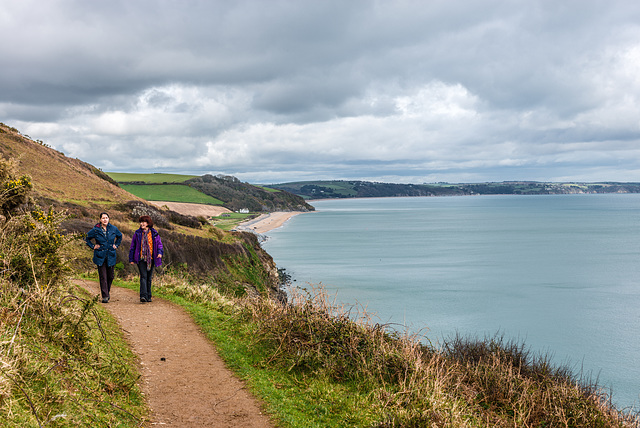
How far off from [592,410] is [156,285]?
11.8m

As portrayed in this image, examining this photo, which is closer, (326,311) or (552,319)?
(326,311)

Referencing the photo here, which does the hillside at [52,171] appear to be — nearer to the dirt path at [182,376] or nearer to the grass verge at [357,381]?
the dirt path at [182,376]

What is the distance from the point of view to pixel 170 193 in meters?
127

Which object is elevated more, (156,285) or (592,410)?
(156,285)

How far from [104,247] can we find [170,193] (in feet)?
404

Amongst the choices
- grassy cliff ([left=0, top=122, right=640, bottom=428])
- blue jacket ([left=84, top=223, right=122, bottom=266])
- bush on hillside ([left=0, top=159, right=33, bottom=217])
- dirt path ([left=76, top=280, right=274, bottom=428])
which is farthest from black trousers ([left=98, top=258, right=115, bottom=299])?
bush on hillside ([left=0, top=159, right=33, bottom=217])

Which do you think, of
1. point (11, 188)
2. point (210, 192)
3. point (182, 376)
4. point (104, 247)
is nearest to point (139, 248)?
point (104, 247)

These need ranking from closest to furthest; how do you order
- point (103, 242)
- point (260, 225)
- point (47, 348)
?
1. point (47, 348)
2. point (103, 242)
3. point (260, 225)

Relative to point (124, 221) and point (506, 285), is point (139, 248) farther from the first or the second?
point (506, 285)

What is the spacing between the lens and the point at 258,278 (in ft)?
107

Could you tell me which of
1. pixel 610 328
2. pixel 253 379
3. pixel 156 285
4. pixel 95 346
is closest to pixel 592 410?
pixel 253 379

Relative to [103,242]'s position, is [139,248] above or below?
below

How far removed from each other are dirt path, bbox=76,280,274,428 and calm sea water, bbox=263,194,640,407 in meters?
3.93

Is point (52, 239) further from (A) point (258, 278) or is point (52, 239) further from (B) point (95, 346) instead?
(A) point (258, 278)
